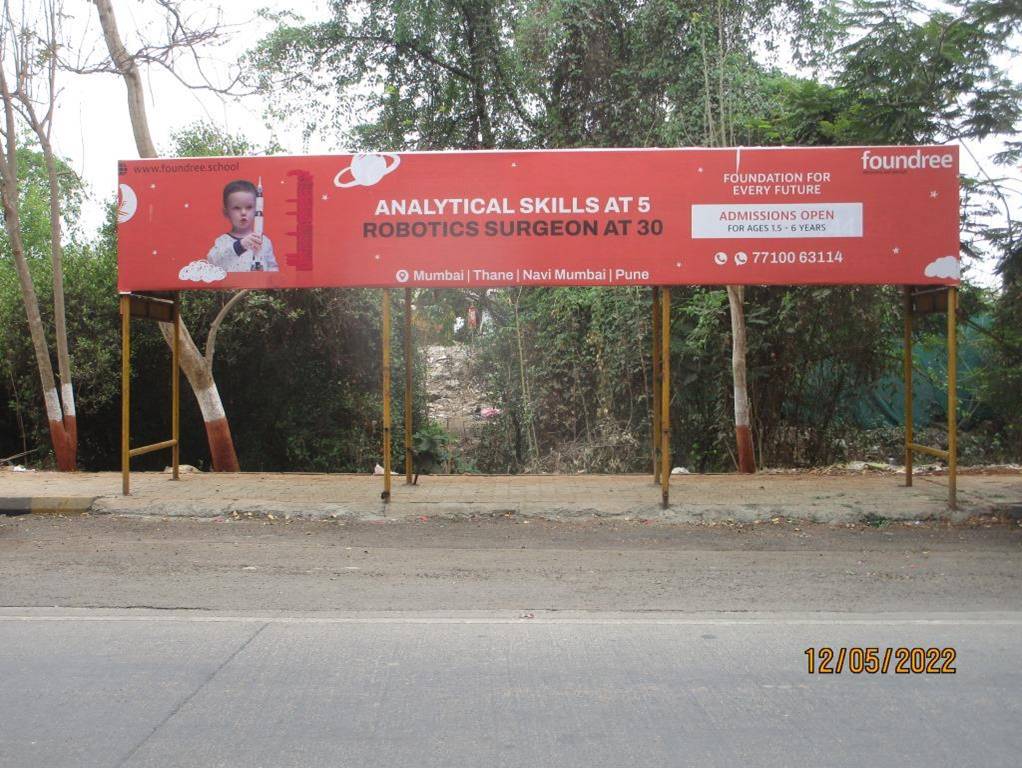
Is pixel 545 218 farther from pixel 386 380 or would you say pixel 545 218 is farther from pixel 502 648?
pixel 502 648

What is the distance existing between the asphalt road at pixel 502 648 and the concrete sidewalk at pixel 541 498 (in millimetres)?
804

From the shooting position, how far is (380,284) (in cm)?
1002

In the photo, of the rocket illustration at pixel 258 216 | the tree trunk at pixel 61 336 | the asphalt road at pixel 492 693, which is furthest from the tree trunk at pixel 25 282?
the asphalt road at pixel 492 693

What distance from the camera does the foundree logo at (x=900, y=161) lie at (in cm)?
980

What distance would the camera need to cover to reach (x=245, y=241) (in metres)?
10.1

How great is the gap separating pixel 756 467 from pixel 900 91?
5517 millimetres

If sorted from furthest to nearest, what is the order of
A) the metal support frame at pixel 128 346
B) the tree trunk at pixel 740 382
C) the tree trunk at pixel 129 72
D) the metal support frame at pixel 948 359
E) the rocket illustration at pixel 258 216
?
Result: 1. the tree trunk at pixel 129 72
2. the tree trunk at pixel 740 382
3. the metal support frame at pixel 128 346
4. the rocket illustration at pixel 258 216
5. the metal support frame at pixel 948 359

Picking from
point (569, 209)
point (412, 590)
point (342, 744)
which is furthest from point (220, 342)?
point (342, 744)

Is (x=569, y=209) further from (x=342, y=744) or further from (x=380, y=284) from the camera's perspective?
(x=342, y=744)

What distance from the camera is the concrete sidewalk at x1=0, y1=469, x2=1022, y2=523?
998 cm

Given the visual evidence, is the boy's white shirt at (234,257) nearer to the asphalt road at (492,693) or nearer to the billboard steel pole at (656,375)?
the billboard steel pole at (656,375)

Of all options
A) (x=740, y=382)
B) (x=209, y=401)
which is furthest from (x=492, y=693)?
(x=209, y=401)
